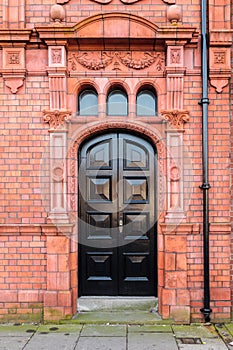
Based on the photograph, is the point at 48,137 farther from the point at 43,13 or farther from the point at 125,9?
the point at 125,9

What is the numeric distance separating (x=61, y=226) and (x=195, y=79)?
2.95m

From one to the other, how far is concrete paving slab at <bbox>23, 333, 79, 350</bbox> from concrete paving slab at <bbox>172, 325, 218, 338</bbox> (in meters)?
1.38

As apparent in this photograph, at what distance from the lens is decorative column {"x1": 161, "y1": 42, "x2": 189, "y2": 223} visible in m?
4.98

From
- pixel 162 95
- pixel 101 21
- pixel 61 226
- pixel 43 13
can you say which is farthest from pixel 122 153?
pixel 43 13

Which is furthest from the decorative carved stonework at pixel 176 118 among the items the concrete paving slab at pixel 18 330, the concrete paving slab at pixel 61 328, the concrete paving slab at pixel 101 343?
the concrete paving slab at pixel 18 330

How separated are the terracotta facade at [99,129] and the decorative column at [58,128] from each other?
0.6 inches

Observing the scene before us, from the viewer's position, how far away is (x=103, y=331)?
466cm

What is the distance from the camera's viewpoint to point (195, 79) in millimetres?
5066

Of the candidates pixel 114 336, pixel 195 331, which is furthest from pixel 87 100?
pixel 195 331

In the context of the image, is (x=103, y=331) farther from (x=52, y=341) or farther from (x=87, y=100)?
(x=87, y=100)

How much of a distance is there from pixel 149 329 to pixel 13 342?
5.97 feet

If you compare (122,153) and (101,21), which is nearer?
(101,21)

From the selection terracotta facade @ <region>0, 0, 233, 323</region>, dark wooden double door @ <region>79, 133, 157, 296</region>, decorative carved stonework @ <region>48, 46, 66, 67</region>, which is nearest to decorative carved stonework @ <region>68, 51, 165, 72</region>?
terracotta facade @ <region>0, 0, 233, 323</region>

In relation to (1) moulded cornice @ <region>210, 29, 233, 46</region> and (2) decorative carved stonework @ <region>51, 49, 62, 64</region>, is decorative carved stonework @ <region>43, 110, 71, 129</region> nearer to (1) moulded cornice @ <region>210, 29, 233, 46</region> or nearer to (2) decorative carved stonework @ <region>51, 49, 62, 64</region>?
(2) decorative carved stonework @ <region>51, 49, 62, 64</region>
